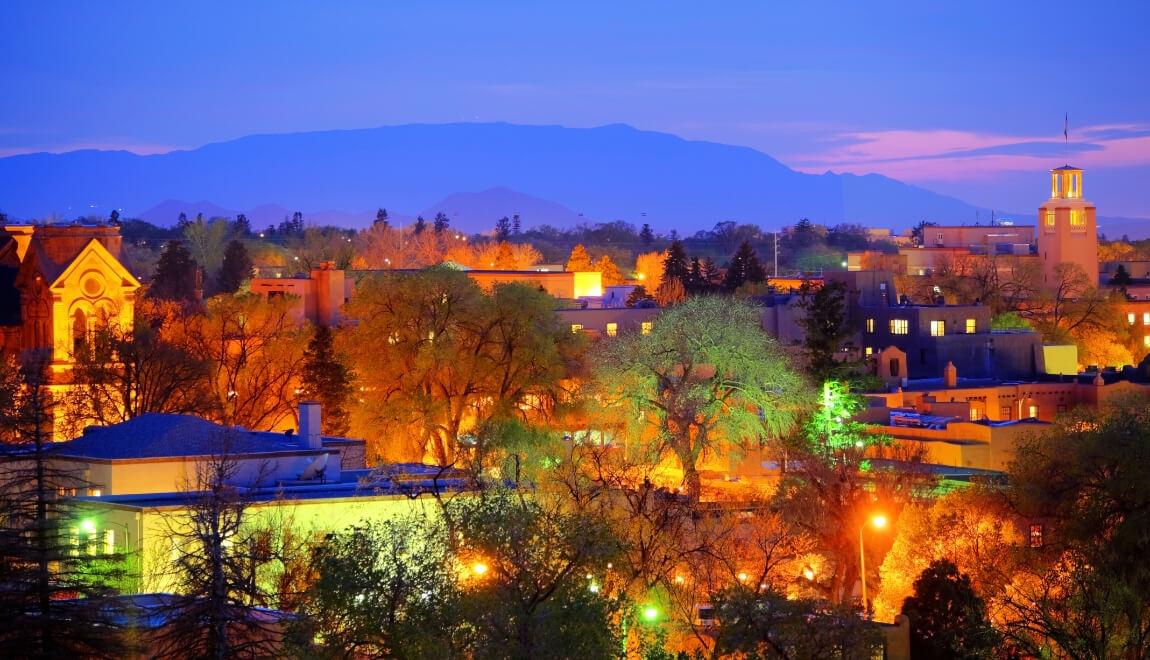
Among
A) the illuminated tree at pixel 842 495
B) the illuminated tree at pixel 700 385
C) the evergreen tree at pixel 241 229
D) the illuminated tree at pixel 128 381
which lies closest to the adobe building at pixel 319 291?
the illuminated tree at pixel 128 381

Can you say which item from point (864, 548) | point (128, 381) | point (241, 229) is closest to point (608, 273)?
point (241, 229)

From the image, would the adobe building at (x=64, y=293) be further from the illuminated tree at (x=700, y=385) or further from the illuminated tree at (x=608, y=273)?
the illuminated tree at (x=608, y=273)

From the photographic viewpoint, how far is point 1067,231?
113 meters

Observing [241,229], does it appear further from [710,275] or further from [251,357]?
[251,357]

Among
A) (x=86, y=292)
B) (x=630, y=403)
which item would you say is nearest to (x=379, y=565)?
(x=630, y=403)

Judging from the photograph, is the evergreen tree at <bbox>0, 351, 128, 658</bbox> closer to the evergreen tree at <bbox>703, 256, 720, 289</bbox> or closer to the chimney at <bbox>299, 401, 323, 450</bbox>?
the chimney at <bbox>299, 401, 323, 450</bbox>

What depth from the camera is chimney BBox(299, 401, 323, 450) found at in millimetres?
41375

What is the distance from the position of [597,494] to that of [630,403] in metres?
17.9

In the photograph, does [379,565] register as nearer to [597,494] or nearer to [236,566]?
[236,566]

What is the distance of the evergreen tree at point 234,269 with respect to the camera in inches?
4176

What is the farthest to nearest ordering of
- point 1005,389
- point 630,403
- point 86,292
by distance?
point 1005,389, point 86,292, point 630,403

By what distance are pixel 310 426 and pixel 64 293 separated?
2098 centimetres

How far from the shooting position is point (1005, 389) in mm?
64375

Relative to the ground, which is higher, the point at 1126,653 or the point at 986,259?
the point at 986,259
